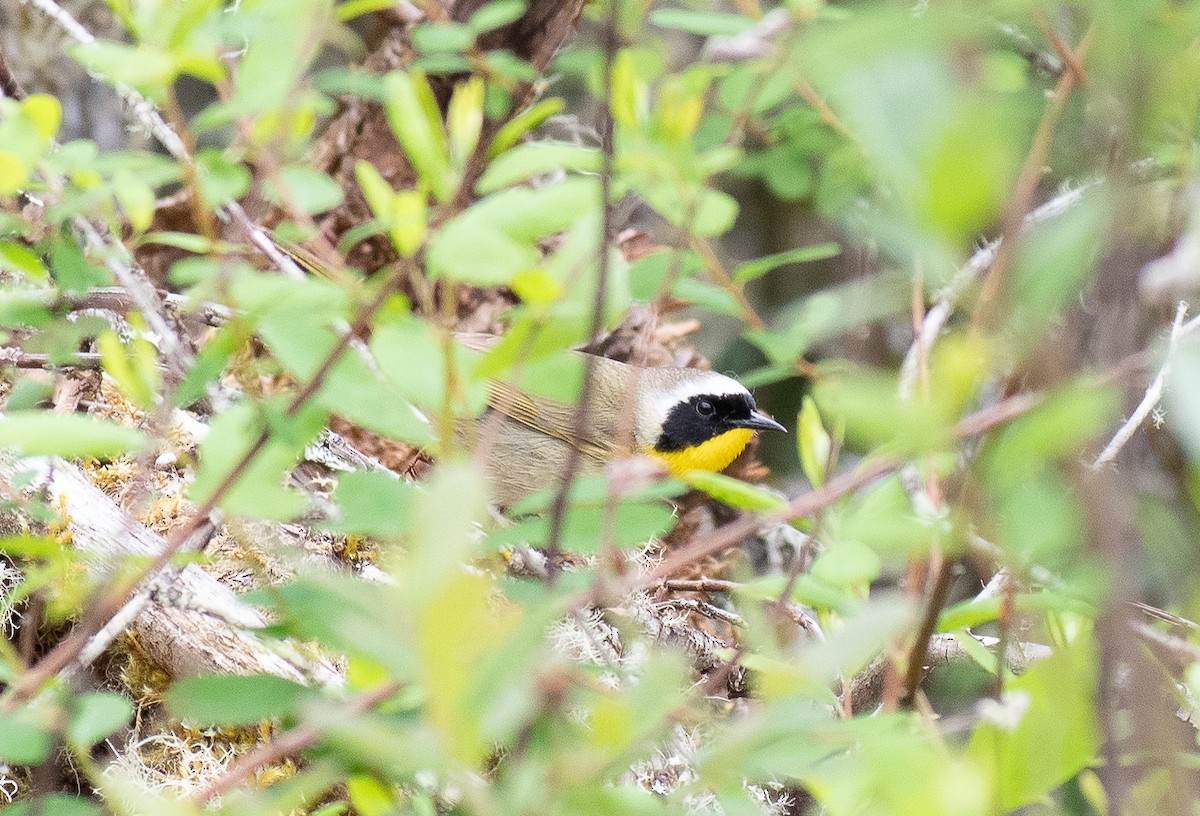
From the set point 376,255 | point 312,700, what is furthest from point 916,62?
point 376,255

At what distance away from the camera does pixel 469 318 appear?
4.03 m

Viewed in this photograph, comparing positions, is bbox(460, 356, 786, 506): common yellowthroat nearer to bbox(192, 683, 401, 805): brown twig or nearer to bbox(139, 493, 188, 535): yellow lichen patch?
bbox(139, 493, 188, 535): yellow lichen patch

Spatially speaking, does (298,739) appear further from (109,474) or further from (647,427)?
(647,427)

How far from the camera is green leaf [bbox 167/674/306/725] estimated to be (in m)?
1.03

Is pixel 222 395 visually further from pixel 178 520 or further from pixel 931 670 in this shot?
pixel 931 670

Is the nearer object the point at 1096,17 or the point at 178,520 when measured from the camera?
the point at 1096,17

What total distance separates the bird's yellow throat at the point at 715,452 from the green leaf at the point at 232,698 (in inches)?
118

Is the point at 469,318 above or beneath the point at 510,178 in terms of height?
beneath

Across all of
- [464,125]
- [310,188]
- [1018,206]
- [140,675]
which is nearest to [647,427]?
[140,675]

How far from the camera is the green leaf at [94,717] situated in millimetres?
1089

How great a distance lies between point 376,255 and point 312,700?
3.03 m

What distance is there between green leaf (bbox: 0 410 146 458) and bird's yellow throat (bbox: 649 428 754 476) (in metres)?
3.03

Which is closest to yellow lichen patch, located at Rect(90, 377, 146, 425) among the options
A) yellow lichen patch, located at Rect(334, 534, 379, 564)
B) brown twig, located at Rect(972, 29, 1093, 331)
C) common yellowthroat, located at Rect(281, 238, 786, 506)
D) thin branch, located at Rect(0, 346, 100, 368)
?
thin branch, located at Rect(0, 346, 100, 368)

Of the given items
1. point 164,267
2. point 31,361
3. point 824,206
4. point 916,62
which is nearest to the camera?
point 916,62
